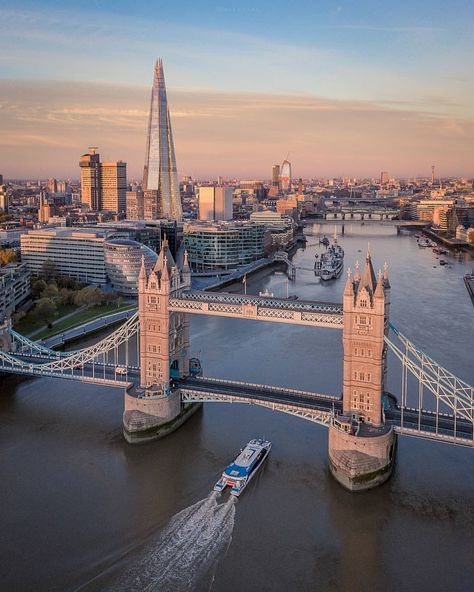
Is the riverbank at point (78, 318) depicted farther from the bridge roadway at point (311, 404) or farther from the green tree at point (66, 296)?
the bridge roadway at point (311, 404)

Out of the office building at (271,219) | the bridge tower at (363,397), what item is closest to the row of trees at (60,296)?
the bridge tower at (363,397)

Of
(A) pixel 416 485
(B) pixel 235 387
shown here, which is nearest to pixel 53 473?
(B) pixel 235 387

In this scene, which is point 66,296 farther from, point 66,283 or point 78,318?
point 66,283

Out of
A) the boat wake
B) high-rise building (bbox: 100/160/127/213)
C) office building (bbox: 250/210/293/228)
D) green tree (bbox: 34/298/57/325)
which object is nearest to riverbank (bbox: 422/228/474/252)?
office building (bbox: 250/210/293/228)

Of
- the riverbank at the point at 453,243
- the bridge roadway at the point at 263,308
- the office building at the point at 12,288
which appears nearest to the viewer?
the bridge roadway at the point at 263,308

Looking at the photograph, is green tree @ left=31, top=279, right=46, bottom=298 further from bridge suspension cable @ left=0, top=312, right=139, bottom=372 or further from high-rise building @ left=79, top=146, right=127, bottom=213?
high-rise building @ left=79, top=146, right=127, bottom=213

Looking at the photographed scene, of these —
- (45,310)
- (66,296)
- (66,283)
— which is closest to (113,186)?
(66,283)

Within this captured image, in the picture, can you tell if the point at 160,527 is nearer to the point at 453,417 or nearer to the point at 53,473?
the point at 53,473
